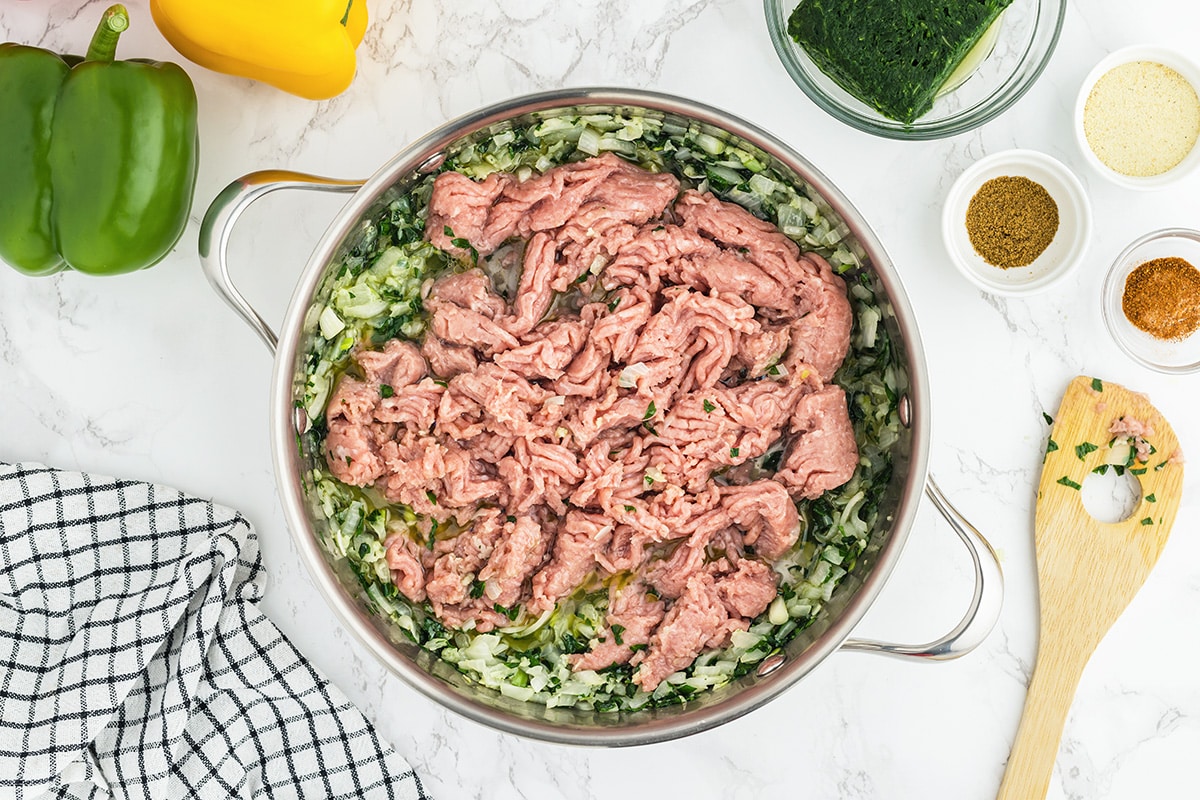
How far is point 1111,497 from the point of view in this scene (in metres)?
3.08

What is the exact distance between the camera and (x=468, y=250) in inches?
113

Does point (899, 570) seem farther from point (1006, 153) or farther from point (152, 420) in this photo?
point (152, 420)

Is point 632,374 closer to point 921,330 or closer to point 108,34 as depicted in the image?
point 921,330

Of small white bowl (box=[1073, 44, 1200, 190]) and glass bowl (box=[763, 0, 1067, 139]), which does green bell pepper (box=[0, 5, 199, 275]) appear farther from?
small white bowl (box=[1073, 44, 1200, 190])

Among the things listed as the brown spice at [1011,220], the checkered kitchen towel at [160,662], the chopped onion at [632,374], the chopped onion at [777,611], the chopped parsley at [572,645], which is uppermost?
the brown spice at [1011,220]

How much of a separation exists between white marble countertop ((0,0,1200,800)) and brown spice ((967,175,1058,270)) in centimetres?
11

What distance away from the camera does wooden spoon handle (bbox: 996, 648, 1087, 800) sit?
10.00ft

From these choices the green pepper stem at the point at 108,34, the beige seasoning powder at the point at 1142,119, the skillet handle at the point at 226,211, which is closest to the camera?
the skillet handle at the point at 226,211

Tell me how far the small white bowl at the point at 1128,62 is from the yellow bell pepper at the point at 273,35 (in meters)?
2.07

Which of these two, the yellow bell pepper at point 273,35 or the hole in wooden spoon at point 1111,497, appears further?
the hole in wooden spoon at point 1111,497

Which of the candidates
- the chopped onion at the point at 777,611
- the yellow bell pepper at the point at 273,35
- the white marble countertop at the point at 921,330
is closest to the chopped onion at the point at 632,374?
the chopped onion at the point at 777,611

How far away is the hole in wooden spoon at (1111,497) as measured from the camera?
307cm

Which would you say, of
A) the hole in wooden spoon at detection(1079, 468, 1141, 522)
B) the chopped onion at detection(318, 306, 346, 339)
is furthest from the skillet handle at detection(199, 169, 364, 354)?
the hole in wooden spoon at detection(1079, 468, 1141, 522)

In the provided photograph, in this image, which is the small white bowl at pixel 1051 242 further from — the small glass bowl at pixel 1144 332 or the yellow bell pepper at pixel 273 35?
the yellow bell pepper at pixel 273 35
